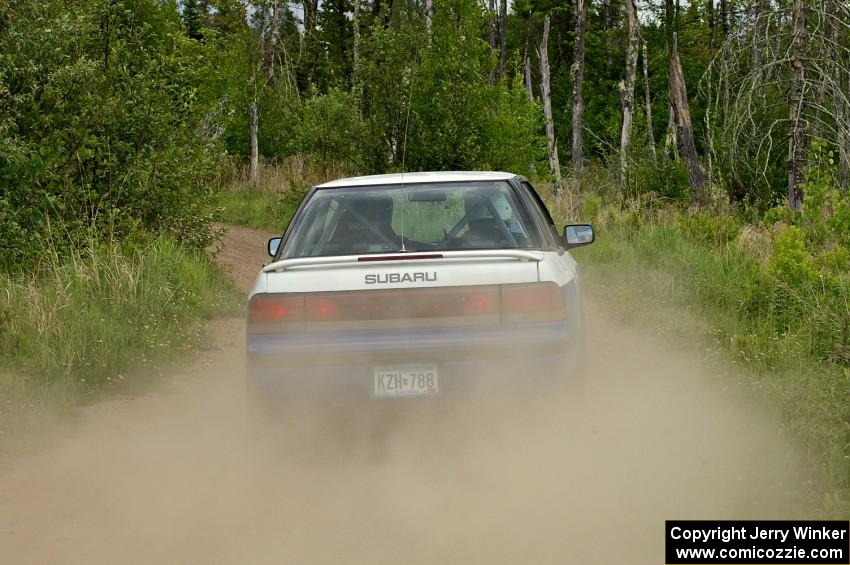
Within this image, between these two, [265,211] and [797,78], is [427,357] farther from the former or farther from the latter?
[265,211]

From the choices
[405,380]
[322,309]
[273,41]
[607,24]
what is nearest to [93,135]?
[322,309]

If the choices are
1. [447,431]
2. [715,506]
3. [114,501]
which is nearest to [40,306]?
[114,501]

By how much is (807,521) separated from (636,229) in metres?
11.6

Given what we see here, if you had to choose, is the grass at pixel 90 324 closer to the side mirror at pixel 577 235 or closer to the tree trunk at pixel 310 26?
the side mirror at pixel 577 235

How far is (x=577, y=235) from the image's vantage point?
685cm

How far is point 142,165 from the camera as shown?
1105 centimetres

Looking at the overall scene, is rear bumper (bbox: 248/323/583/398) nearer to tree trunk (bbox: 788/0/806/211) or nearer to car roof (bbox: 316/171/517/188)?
car roof (bbox: 316/171/517/188)

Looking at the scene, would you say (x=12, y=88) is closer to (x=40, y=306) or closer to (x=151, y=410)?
(x=40, y=306)

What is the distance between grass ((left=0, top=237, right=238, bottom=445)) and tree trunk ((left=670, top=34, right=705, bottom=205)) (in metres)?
9.79

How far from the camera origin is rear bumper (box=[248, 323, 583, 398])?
16.2 ft

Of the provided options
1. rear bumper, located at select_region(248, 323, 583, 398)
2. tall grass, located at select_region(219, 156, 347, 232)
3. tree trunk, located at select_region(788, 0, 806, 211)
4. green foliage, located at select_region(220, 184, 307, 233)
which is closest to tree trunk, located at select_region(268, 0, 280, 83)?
tall grass, located at select_region(219, 156, 347, 232)

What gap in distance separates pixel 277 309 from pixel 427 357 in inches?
31.6

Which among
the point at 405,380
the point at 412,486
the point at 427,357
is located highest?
the point at 427,357

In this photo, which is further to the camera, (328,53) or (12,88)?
(328,53)
